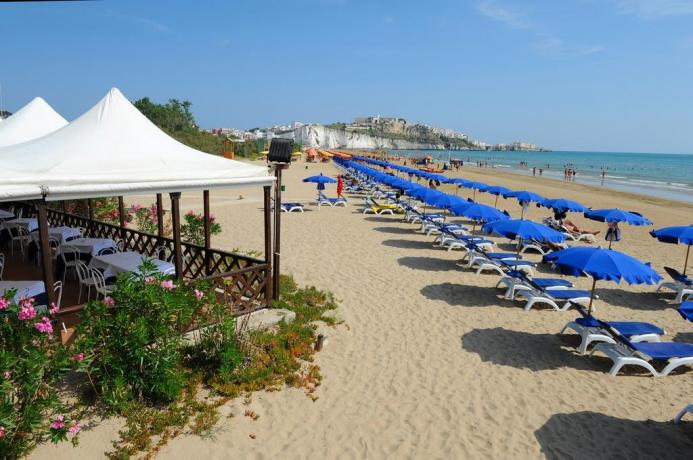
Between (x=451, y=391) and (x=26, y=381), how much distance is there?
489 cm

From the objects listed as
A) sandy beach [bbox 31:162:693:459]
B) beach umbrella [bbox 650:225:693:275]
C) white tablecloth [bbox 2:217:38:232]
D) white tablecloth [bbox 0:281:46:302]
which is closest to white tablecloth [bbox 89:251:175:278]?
white tablecloth [bbox 0:281:46:302]

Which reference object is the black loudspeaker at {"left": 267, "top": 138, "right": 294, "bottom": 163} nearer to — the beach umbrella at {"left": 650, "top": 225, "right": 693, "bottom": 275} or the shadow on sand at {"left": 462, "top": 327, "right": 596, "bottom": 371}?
the shadow on sand at {"left": 462, "top": 327, "right": 596, "bottom": 371}

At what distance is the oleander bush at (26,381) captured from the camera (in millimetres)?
3744

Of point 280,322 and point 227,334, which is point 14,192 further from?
point 280,322

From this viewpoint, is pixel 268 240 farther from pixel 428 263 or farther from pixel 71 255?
pixel 428 263

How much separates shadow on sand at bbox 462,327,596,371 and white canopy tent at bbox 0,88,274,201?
15.3ft

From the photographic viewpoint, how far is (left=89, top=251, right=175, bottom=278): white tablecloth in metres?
7.08

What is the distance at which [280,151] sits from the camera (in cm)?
725

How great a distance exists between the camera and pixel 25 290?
5.83 metres

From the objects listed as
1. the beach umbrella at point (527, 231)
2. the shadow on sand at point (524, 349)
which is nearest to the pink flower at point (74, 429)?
the shadow on sand at point (524, 349)

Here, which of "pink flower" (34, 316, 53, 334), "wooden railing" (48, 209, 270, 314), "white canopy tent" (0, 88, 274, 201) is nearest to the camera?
"pink flower" (34, 316, 53, 334)

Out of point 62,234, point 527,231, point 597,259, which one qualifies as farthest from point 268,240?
point 527,231

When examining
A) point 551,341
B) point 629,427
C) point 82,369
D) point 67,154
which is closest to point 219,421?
point 82,369

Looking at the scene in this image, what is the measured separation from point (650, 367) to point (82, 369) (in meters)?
7.81
